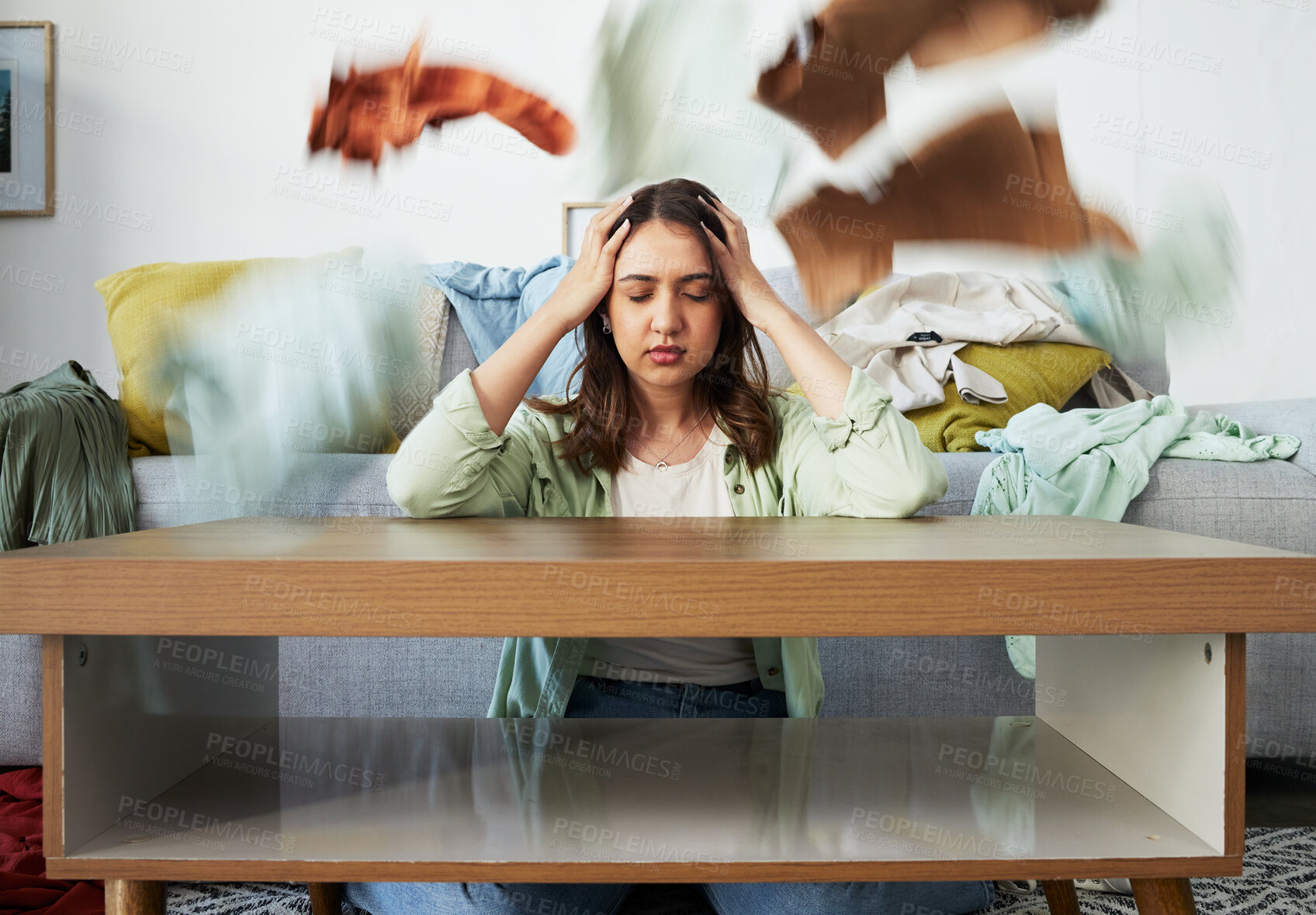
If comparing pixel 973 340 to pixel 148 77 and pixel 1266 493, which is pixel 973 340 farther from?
pixel 148 77

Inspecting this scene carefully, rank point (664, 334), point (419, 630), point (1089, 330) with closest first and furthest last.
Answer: point (419, 630)
point (664, 334)
point (1089, 330)

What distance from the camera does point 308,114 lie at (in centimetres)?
236

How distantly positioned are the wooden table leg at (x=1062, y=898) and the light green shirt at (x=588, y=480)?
0.27m

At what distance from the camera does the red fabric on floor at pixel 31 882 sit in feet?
3.30

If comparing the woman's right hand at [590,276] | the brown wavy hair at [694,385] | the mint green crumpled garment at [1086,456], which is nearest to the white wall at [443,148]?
the mint green crumpled garment at [1086,456]

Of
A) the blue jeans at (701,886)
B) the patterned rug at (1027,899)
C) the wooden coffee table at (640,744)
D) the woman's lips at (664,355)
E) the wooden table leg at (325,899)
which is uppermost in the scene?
the woman's lips at (664,355)

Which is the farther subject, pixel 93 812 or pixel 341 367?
pixel 341 367

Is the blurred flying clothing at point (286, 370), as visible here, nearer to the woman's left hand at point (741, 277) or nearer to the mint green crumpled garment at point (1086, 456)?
the woman's left hand at point (741, 277)

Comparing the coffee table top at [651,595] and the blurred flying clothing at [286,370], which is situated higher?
the blurred flying clothing at [286,370]

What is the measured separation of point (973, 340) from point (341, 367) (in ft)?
3.86

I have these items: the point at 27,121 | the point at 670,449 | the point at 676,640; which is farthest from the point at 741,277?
the point at 27,121

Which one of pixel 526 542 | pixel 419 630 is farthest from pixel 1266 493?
pixel 419 630

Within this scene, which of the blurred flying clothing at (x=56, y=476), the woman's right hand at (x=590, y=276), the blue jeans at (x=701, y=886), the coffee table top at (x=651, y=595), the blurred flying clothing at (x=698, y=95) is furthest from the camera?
the blurred flying clothing at (x=698, y=95)

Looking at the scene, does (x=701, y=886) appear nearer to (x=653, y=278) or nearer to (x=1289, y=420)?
(x=653, y=278)
